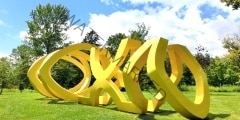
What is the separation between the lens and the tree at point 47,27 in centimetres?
5419

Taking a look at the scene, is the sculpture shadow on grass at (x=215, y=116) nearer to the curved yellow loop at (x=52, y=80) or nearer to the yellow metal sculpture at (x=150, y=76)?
the yellow metal sculpture at (x=150, y=76)

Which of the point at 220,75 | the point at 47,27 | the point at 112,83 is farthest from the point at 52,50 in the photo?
the point at 112,83

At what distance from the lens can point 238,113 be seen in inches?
630

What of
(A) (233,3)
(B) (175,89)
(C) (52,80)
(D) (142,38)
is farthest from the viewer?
(D) (142,38)

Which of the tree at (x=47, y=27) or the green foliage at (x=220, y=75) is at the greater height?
the tree at (x=47, y=27)

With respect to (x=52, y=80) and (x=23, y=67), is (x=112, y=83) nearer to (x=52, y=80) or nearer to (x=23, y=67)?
(x=52, y=80)

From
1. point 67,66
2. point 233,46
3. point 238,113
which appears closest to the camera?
point 238,113

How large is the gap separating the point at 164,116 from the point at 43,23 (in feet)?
141

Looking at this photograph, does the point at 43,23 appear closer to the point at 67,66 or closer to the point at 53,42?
the point at 53,42

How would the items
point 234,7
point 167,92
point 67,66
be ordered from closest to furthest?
1. point 167,92
2. point 234,7
3. point 67,66

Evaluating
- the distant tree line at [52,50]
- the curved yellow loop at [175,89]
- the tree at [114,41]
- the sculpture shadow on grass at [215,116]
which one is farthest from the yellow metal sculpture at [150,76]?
the tree at [114,41]

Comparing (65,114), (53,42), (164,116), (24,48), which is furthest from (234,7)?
(24,48)

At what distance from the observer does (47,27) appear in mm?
55156

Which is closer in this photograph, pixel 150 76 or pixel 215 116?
pixel 150 76
